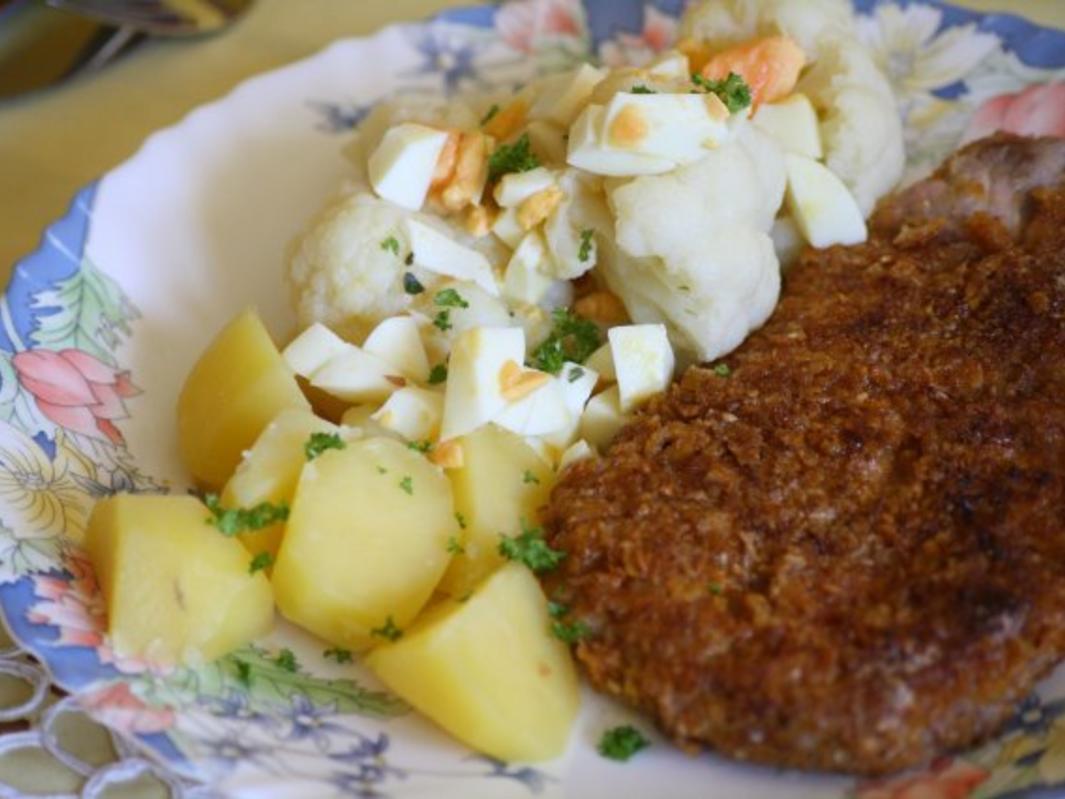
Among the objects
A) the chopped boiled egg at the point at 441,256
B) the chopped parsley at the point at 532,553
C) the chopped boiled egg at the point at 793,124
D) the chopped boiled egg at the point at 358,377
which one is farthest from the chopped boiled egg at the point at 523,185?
the chopped parsley at the point at 532,553

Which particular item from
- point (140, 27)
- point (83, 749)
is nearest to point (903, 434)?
point (83, 749)

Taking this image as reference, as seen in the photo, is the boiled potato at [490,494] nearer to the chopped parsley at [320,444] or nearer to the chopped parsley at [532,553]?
the chopped parsley at [532,553]

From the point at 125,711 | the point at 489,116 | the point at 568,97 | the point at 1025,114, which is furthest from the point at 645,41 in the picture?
the point at 125,711

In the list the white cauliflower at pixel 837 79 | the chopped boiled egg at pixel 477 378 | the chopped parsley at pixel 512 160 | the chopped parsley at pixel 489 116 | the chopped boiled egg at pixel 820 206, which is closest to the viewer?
the chopped boiled egg at pixel 477 378

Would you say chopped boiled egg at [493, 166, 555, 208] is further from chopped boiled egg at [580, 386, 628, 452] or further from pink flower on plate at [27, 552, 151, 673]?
pink flower on plate at [27, 552, 151, 673]

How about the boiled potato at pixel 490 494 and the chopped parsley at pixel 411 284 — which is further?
the chopped parsley at pixel 411 284

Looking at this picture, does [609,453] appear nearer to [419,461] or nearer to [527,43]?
[419,461]
